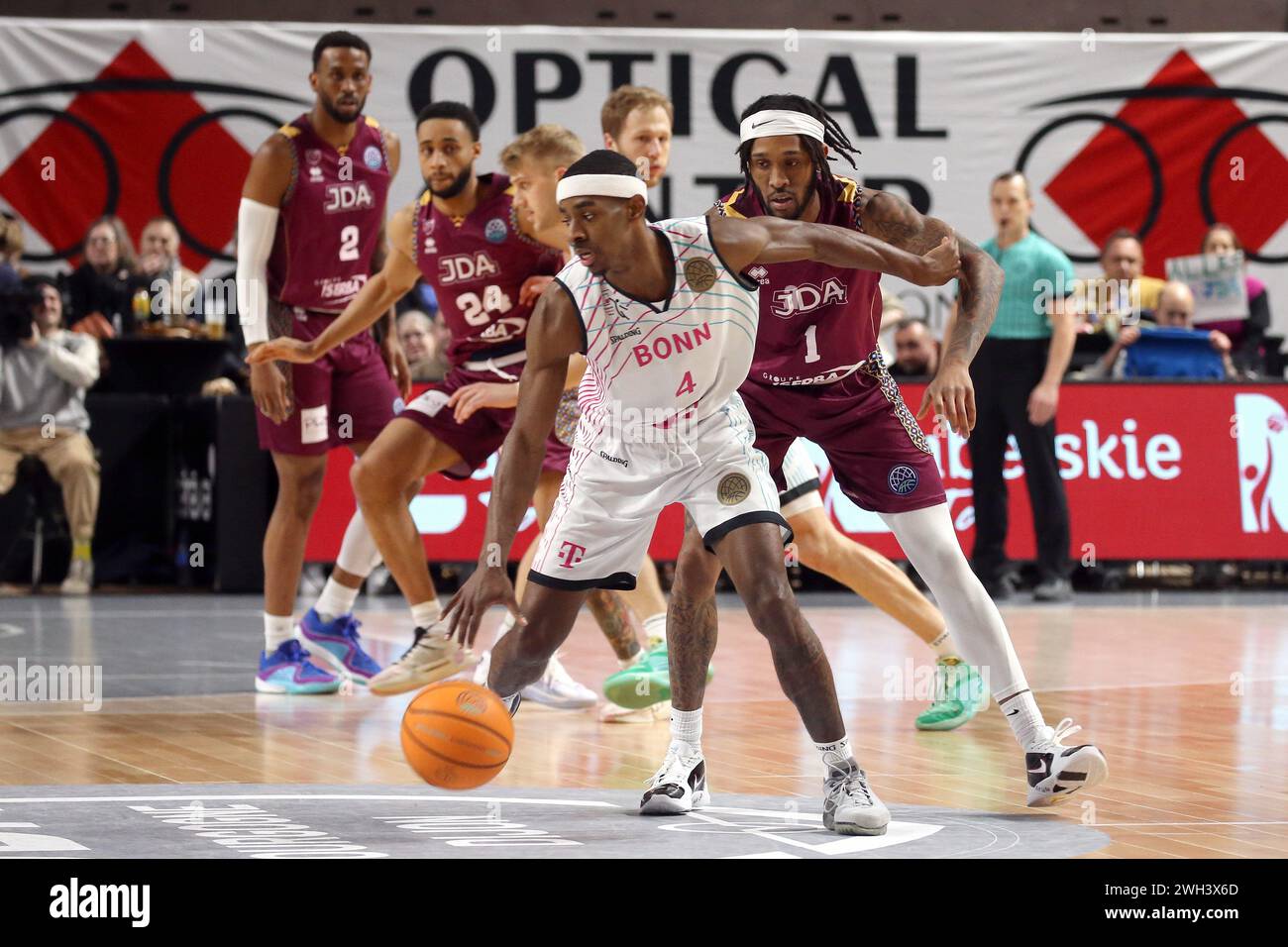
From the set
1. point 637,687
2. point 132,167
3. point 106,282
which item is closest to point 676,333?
point 637,687

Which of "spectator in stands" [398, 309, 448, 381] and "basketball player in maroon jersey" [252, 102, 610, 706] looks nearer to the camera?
"basketball player in maroon jersey" [252, 102, 610, 706]

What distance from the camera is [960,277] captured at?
218 inches

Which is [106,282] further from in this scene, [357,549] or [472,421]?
[472,421]

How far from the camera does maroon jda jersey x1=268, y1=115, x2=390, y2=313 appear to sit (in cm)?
795

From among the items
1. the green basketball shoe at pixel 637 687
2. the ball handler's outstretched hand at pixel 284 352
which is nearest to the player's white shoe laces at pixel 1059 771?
the green basketball shoe at pixel 637 687

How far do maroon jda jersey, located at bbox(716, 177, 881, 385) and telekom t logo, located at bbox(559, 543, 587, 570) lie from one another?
3.53ft

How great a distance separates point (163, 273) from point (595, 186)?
8700mm

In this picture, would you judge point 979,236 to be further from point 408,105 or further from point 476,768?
point 476,768

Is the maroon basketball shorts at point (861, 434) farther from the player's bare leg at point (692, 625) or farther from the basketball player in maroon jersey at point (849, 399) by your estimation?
the player's bare leg at point (692, 625)

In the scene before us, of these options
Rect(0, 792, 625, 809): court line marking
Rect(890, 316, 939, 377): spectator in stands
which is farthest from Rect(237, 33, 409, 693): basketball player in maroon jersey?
Rect(890, 316, 939, 377): spectator in stands

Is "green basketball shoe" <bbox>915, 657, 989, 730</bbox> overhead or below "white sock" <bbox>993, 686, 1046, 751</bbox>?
below

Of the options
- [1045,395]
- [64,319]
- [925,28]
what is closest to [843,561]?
[1045,395]

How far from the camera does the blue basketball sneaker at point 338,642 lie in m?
8.23

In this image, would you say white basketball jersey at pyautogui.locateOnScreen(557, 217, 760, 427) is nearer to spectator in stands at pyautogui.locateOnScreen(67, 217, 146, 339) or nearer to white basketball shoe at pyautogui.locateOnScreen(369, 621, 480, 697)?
white basketball shoe at pyautogui.locateOnScreen(369, 621, 480, 697)
